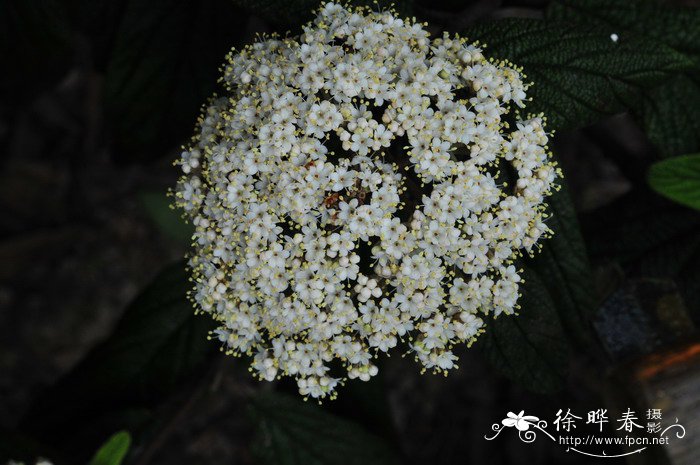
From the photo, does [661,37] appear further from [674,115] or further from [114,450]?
[114,450]

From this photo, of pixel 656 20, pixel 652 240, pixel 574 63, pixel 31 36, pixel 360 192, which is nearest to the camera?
pixel 360 192

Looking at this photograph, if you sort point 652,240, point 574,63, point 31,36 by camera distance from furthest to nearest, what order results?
point 31,36 → point 652,240 → point 574,63

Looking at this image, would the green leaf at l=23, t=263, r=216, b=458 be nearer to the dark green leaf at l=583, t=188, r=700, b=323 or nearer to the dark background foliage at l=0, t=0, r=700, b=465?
the dark background foliage at l=0, t=0, r=700, b=465

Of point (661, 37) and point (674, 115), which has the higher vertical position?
point (661, 37)

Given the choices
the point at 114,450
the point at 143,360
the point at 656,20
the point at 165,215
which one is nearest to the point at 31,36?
→ the point at 165,215

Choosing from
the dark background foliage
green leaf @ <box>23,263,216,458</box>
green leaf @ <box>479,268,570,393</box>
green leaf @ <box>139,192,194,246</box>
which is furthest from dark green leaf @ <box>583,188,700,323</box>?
green leaf @ <box>139,192,194,246</box>

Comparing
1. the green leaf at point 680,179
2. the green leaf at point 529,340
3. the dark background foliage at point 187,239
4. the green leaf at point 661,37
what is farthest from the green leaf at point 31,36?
the green leaf at point 680,179

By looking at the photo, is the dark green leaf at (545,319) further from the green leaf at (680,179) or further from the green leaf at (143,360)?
the green leaf at (143,360)

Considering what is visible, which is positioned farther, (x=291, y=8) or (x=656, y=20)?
(x=656, y=20)
